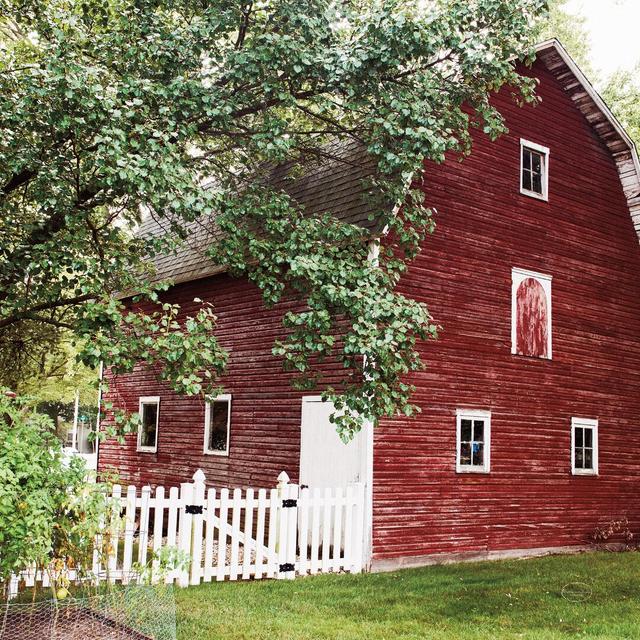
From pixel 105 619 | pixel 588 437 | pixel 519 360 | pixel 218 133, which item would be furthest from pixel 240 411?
pixel 105 619

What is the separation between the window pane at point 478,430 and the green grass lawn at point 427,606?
99.5 inches

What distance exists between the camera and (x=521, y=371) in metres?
16.2

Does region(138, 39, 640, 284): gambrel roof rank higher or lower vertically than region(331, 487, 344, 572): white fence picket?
higher

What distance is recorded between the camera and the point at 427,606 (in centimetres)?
1062

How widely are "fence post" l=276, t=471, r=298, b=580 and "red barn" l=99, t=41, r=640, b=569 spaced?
1.61m

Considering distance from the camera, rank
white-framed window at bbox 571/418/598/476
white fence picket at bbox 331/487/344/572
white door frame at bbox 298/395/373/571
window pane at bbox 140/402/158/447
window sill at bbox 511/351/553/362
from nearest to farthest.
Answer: white fence picket at bbox 331/487/344/572 → white door frame at bbox 298/395/373/571 → window sill at bbox 511/351/553/362 → white-framed window at bbox 571/418/598/476 → window pane at bbox 140/402/158/447

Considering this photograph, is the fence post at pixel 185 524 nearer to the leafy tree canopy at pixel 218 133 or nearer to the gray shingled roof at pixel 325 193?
the leafy tree canopy at pixel 218 133

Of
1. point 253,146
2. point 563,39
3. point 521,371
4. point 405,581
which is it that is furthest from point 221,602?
point 563,39

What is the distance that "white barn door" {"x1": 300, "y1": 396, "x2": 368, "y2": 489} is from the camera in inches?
544

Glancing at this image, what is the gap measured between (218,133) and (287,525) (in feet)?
19.8

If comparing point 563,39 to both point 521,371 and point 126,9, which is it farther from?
point 126,9

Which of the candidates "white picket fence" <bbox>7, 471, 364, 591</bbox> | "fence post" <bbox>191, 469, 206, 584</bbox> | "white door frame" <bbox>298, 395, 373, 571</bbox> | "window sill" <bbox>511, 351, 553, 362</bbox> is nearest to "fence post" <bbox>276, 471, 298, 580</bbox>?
"white picket fence" <bbox>7, 471, 364, 591</bbox>

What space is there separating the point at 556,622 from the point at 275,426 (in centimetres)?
690

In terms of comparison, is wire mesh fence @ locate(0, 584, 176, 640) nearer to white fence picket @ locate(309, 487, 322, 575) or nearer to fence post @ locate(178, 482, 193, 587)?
fence post @ locate(178, 482, 193, 587)
